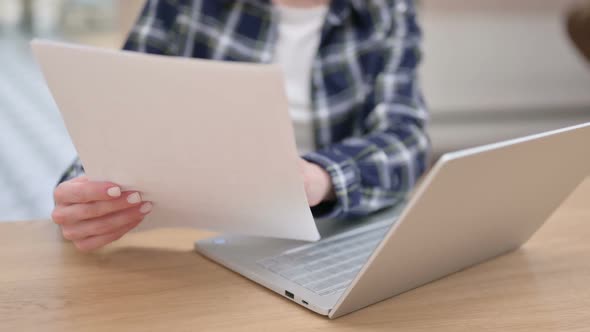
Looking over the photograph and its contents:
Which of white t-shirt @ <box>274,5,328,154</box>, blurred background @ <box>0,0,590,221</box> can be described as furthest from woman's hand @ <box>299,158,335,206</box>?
blurred background @ <box>0,0,590,221</box>

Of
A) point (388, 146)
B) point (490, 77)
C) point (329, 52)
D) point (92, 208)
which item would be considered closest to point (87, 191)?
point (92, 208)

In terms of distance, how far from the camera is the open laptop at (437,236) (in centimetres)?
54

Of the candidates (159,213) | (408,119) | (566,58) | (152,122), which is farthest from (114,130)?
(566,58)

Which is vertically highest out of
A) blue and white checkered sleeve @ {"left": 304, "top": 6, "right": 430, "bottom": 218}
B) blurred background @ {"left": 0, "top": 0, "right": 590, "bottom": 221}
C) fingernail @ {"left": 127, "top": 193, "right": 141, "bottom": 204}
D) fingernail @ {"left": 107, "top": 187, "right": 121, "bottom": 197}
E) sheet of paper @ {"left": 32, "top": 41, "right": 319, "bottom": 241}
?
sheet of paper @ {"left": 32, "top": 41, "right": 319, "bottom": 241}

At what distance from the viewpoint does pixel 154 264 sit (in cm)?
74

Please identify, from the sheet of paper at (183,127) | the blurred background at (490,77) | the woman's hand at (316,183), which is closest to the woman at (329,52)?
the woman's hand at (316,183)

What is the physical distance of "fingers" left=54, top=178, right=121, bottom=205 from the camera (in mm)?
668

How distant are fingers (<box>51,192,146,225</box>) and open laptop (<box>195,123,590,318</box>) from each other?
0.13 metres

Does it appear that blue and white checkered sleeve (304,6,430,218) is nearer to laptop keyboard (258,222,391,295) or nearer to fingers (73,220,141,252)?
laptop keyboard (258,222,391,295)

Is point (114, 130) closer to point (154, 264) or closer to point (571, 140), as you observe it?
point (154, 264)

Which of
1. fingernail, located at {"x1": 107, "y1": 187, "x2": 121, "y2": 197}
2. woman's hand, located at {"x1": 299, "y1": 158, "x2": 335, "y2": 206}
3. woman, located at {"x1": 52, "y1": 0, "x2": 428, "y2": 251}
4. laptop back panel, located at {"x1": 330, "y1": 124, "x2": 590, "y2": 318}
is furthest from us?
woman, located at {"x1": 52, "y1": 0, "x2": 428, "y2": 251}

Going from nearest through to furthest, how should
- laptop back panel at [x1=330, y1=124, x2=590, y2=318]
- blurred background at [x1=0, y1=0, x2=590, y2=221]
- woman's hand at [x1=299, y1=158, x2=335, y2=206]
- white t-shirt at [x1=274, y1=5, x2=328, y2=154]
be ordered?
laptop back panel at [x1=330, y1=124, x2=590, y2=318] → woman's hand at [x1=299, y1=158, x2=335, y2=206] → white t-shirt at [x1=274, y1=5, x2=328, y2=154] → blurred background at [x1=0, y1=0, x2=590, y2=221]

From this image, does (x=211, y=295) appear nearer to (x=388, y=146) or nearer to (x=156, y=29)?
(x=388, y=146)

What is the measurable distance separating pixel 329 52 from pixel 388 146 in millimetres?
263
